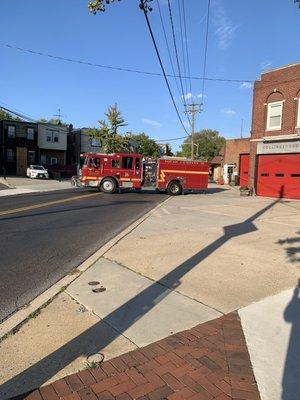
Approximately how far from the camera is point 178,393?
337 cm

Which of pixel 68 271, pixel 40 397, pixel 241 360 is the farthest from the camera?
pixel 68 271

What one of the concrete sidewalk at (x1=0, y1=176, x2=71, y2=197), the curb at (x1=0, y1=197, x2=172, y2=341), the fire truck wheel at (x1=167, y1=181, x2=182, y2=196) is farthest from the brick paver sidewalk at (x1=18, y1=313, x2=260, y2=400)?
the fire truck wheel at (x1=167, y1=181, x2=182, y2=196)

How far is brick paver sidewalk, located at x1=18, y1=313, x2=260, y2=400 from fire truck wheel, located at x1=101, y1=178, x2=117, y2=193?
72.4ft

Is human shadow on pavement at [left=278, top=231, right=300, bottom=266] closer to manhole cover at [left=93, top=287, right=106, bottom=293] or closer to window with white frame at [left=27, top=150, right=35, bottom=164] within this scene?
manhole cover at [left=93, top=287, right=106, bottom=293]

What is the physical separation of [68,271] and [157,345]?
321cm

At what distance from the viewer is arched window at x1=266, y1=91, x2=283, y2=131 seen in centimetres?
2425

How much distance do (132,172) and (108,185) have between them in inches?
70.2

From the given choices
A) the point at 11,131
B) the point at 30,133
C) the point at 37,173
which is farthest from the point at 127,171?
the point at 30,133

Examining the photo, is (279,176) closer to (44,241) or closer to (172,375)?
(44,241)

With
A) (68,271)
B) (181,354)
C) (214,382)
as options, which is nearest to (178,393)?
(214,382)

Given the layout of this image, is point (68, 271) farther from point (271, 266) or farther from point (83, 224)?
point (83, 224)

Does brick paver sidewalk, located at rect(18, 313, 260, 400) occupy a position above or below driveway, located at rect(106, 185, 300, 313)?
below

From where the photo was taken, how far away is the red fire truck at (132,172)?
26.0 metres

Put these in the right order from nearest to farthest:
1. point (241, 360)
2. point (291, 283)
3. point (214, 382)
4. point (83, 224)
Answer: point (214, 382)
point (241, 360)
point (291, 283)
point (83, 224)
